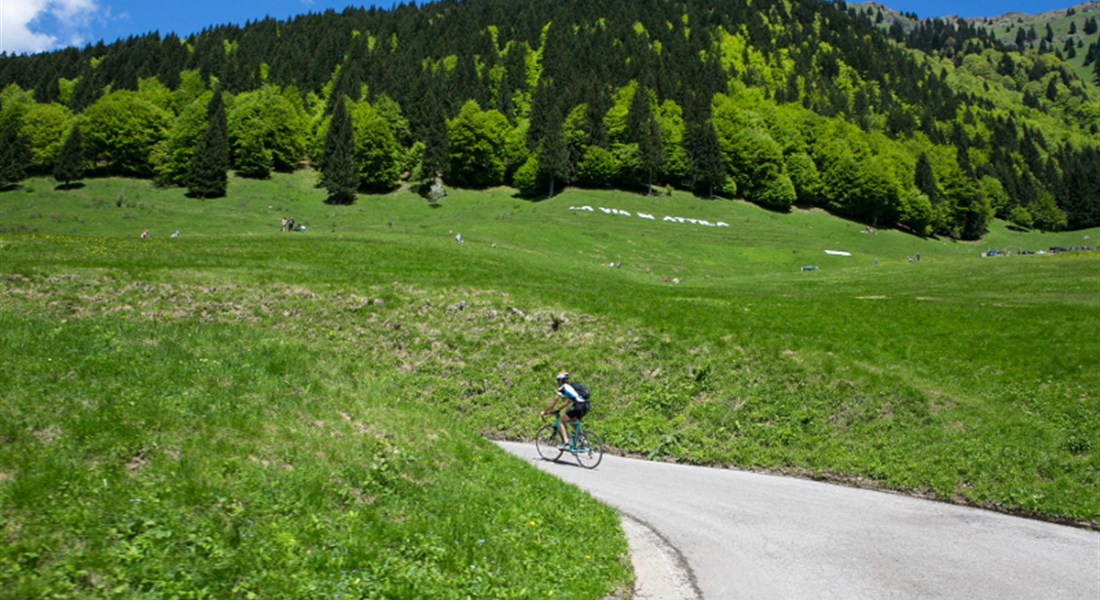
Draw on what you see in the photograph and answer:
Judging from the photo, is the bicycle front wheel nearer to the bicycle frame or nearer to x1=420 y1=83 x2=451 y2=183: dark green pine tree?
the bicycle frame

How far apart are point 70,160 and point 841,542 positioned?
364 ft

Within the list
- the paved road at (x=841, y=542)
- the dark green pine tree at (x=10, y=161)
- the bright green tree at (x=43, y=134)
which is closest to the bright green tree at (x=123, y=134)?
the bright green tree at (x=43, y=134)

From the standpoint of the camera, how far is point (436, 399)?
22719 millimetres

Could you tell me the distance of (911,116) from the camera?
18062cm

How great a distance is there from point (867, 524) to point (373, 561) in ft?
33.7

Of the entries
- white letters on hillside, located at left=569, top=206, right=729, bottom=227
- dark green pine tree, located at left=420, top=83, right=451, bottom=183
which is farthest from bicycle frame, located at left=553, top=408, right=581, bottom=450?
dark green pine tree, located at left=420, top=83, right=451, bottom=183

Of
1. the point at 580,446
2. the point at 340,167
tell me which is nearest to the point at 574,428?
the point at 580,446

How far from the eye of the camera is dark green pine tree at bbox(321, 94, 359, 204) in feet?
302

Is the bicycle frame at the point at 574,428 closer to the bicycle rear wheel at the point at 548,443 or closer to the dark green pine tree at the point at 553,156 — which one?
the bicycle rear wheel at the point at 548,443

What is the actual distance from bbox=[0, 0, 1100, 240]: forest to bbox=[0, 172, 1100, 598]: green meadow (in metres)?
60.9

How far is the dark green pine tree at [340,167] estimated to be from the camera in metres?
92.0

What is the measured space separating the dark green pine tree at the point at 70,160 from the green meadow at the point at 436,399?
226ft

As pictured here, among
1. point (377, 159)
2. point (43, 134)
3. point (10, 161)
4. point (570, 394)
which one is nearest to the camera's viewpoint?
point (570, 394)

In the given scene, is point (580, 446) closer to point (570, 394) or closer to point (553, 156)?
point (570, 394)
